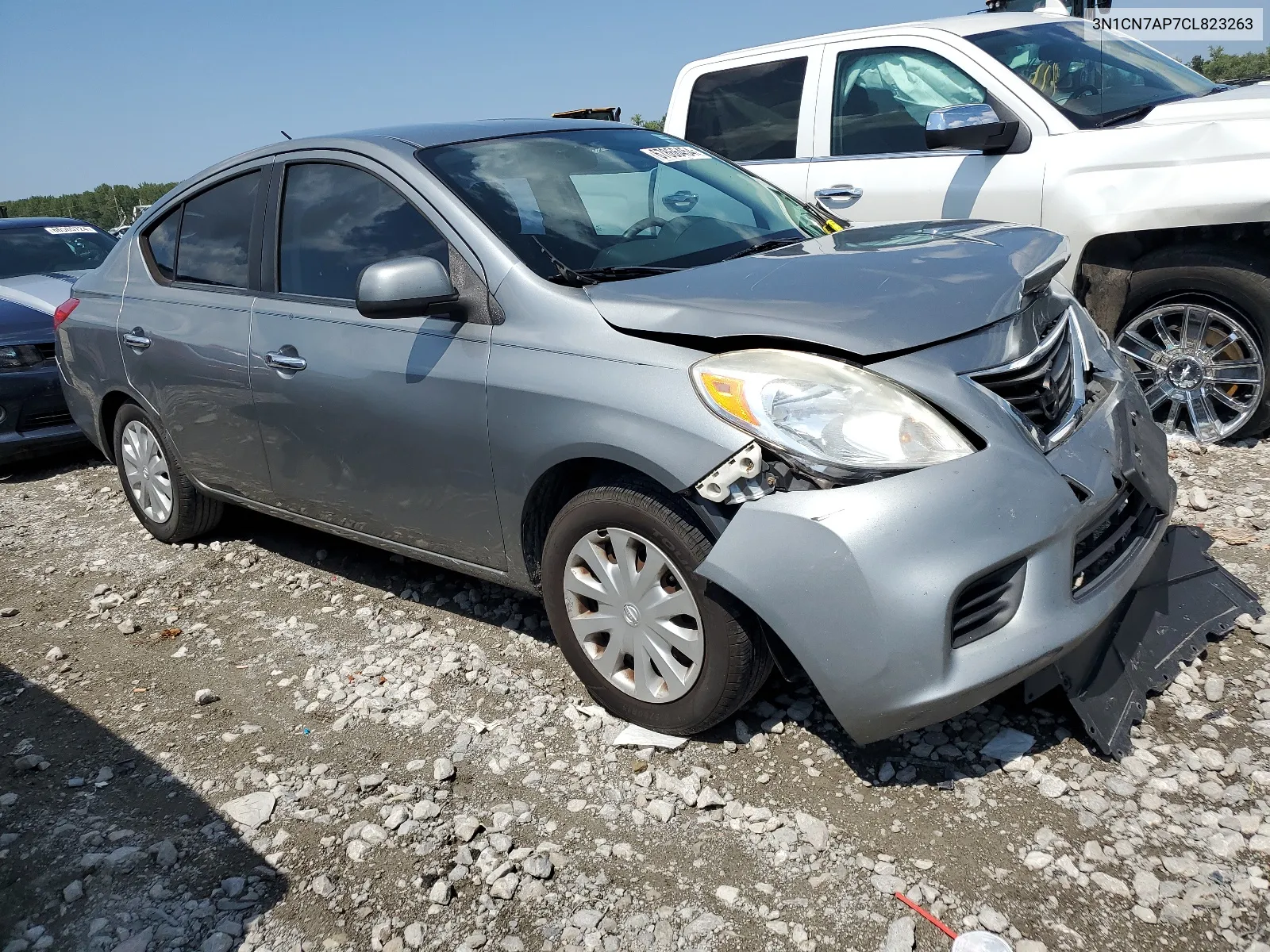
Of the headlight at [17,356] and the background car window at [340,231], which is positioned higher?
the background car window at [340,231]

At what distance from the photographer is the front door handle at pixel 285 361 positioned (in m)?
3.67

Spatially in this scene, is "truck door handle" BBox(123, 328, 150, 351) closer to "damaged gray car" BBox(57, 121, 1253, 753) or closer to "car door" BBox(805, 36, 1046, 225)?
"damaged gray car" BBox(57, 121, 1253, 753)

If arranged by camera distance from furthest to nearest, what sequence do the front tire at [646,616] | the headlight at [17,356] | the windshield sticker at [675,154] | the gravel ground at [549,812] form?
the headlight at [17,356] < the windshield sticker at [675,154] < the front tire at [646,616] < the gravel ground at [549,812]

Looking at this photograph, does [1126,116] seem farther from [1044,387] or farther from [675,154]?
[1044,387]

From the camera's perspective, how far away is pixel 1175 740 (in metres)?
2.77

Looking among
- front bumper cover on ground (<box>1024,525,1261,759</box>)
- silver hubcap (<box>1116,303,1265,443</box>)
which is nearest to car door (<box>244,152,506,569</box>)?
front bumper cover on ground (<box>1024,525,1261,759</box>)

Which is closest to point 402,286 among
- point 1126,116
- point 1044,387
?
point 1044,387

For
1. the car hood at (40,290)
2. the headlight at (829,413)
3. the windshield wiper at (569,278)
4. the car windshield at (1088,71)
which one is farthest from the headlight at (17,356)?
the car windshield at (1088,71)

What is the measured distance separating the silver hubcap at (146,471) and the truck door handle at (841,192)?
3.52 m

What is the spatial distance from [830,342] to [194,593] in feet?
10.7

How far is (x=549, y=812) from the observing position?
9.06 ft

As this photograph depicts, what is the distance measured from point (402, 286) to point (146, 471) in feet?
8.63

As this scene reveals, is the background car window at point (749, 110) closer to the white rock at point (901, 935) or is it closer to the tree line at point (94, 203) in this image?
the white rock at point (901, 935)

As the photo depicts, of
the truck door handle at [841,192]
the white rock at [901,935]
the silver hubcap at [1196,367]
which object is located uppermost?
the truck door handle at [841,192]
